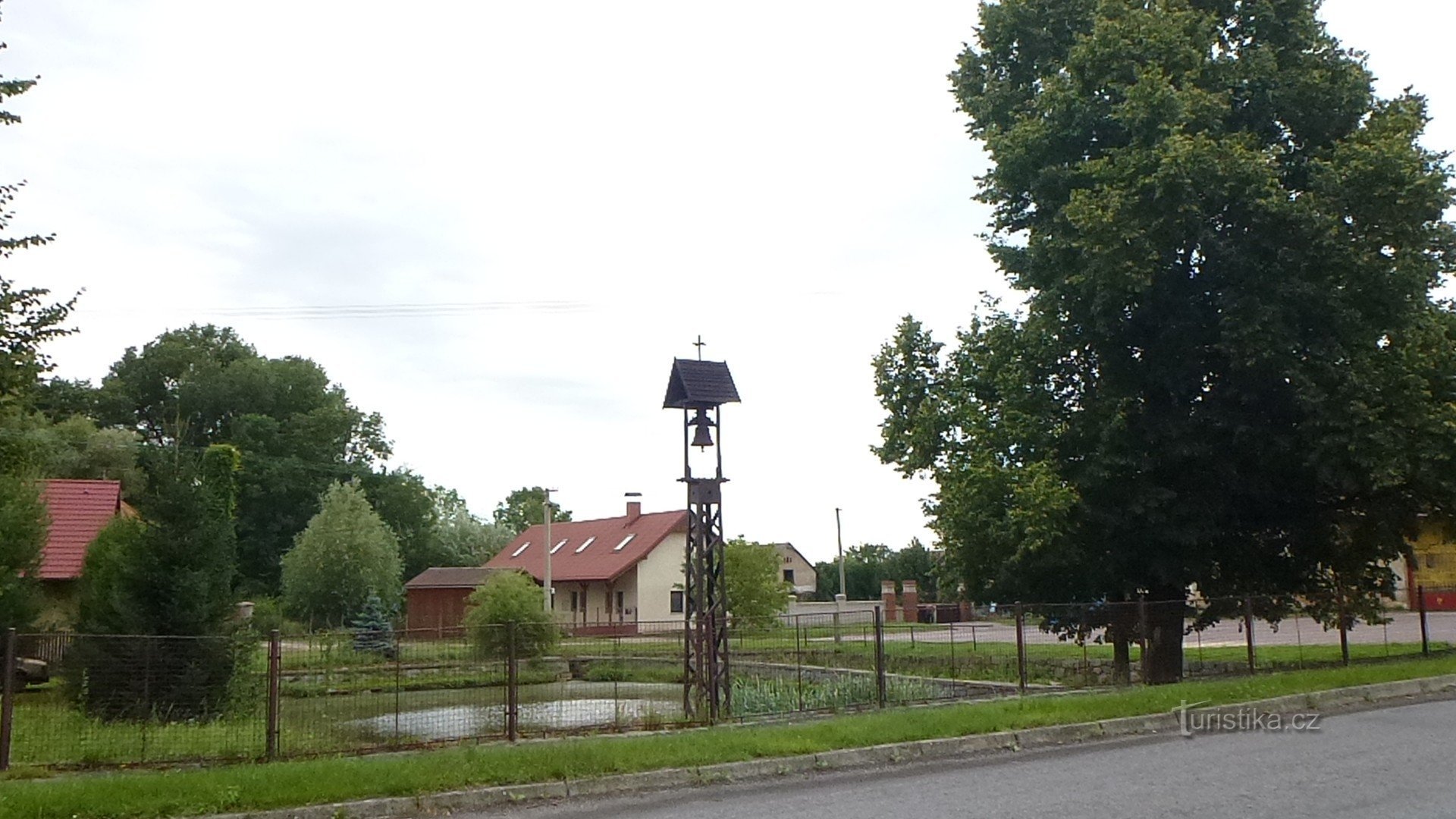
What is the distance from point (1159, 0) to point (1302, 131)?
370cm

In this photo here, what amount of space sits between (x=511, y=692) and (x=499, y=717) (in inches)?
27.0

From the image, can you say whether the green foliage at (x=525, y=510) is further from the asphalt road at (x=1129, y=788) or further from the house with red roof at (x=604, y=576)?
the asphalt road at (x=1129, y=788)

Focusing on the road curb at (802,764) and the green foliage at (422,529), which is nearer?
the road curb at (802,764)

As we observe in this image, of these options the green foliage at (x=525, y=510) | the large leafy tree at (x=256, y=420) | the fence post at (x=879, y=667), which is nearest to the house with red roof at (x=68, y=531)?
the fence post at (x=879, y=667)

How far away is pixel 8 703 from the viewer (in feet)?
39.1

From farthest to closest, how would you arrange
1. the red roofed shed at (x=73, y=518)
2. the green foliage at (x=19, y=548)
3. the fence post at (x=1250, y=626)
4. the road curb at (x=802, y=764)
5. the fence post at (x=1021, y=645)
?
the red roofed shed at (x=73, y=518)
the green foliage at (x=19, y=548)
the fence post at (x=1250, y=626)
the fence post at (x=1021, y=645)
the road curb at (x=802, y=764)

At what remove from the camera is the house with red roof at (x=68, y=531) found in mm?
26625

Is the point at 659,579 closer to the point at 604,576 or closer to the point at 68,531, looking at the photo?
the point at 604,576

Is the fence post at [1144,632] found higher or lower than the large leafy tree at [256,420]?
lower

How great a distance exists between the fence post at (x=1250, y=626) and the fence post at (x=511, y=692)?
13587 millimetres

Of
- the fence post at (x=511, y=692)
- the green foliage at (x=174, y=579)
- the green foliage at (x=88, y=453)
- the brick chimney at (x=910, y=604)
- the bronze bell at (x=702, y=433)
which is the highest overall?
the green foliage at (x=88, y=453)

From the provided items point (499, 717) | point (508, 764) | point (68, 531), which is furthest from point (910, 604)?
point (508, 764)

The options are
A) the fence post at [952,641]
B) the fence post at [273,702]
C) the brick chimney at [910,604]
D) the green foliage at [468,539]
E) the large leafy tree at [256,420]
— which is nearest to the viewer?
the fence post at [273,702]

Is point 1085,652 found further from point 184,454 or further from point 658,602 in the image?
point 658,602
